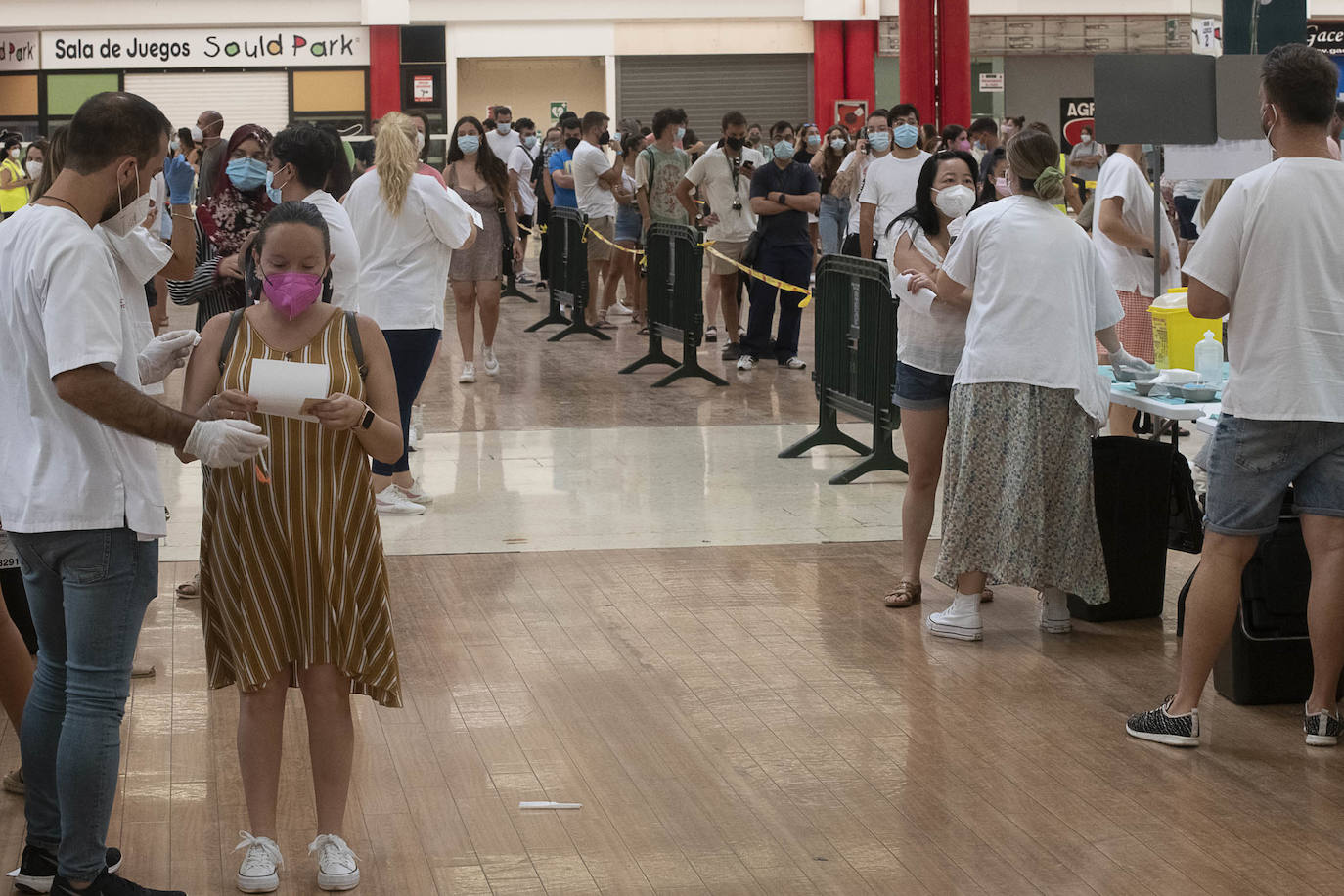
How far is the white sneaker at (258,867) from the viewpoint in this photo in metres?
3.66

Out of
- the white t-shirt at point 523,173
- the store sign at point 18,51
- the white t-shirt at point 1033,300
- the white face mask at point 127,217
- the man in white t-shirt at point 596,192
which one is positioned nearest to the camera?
the white face mask at point 127,217

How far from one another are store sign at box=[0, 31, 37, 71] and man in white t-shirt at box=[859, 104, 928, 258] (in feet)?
80.0

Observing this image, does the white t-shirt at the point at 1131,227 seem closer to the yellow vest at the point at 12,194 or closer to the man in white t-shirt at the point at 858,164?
the man in white t-shirt at the point at 858,164

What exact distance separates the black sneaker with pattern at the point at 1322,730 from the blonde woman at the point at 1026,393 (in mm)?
1034

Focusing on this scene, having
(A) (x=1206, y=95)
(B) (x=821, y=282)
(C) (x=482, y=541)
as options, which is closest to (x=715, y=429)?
(B) (x=821, y=282)

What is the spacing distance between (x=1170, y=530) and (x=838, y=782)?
2.03 meters

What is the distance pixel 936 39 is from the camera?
2305cm

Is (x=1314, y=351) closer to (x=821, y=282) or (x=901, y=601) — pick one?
(x=901, y=601)

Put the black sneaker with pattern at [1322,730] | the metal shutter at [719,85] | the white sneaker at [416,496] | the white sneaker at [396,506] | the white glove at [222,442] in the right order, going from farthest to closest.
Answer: the metal shutter at [719,85] < the white sneaker at [416,496] < the white sneaker at [396,506] < the black sneaker with pattern at [1322,730] < the white glove at [222,442]

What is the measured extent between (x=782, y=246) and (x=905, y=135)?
1206 millimetres

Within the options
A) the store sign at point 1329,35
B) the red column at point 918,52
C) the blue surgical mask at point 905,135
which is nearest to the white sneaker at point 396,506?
the blue surgical mask at point 905,135

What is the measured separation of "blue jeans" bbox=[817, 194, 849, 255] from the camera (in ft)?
47.8

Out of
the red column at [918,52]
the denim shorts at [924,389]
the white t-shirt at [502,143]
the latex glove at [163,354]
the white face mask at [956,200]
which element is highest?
the red column at [918,52]

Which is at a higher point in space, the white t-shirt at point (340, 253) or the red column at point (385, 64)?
the red column at point (385, 64)
